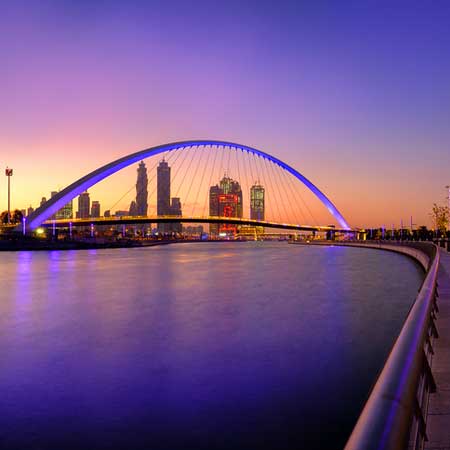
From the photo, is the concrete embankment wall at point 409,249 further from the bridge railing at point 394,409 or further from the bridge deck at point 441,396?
the bridge railing at point 394,409

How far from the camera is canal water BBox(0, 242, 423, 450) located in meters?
5.18

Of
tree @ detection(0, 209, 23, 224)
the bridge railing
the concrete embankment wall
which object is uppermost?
tree @ detection(0, 209, 23, 224)

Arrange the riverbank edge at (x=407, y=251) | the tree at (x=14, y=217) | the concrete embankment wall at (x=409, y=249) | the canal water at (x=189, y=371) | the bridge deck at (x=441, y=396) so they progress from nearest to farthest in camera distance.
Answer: the bridge deck at (x=441, y=396) → the canal water at (x=189, y=371) → the riverbank edge at (x=407, y=251) → the concrete embankment wall at (x=409, y=249) → the tree at (x=14, y=217)

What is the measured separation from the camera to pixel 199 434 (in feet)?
16.8

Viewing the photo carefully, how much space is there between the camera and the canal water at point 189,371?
17.0ft

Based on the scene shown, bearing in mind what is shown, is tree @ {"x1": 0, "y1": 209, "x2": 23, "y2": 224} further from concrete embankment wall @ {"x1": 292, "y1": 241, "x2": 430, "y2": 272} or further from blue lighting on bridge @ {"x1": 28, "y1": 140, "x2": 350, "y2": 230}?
concrete embankment wall @ {"x1": 292, "y1": 241, "x2": 430, "y2": 272}

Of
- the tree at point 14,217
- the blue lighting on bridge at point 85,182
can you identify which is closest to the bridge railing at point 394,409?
the blue lighting on bridge at point 85,182

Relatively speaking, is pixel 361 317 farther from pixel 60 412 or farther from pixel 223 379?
pixel 60 412

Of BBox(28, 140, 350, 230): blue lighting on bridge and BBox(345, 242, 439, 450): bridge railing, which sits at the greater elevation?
BBox(28, 140, 350, 230): blue lighting on bridge

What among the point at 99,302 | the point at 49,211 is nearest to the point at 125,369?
the point at 99,302

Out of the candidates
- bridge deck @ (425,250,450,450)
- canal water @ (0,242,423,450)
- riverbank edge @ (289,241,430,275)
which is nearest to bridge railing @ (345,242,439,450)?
bridge deck @ (425,250,450,450)

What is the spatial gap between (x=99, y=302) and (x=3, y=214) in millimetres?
177087

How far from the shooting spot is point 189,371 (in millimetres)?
7582

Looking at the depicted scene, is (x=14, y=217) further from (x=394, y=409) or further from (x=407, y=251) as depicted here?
(x=394, y=409)
